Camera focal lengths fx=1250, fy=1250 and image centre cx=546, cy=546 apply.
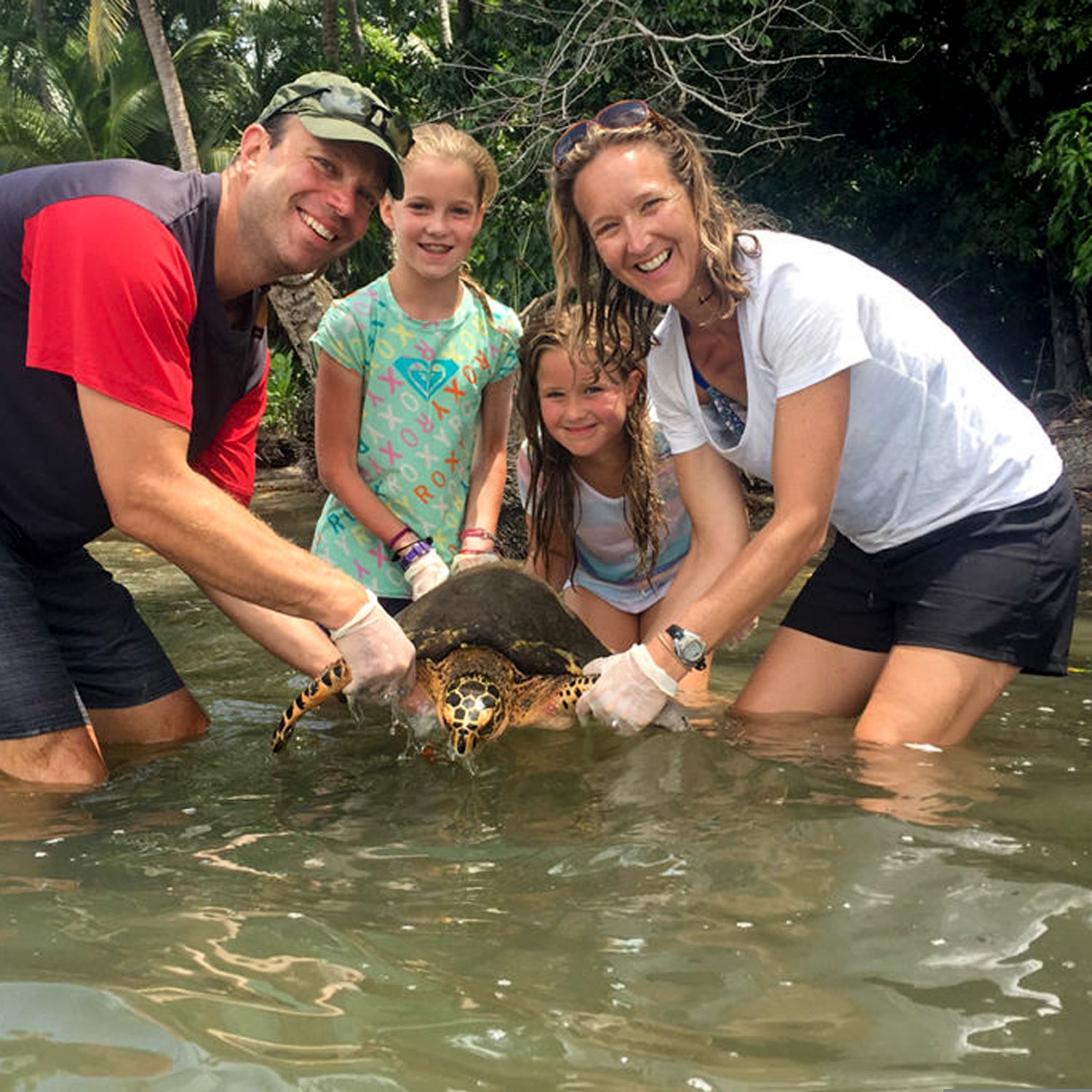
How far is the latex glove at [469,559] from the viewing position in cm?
449

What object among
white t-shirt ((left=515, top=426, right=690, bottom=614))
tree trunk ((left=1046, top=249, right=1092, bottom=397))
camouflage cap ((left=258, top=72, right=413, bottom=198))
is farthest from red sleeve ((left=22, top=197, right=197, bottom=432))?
tree trunk ((left=1046, top=249, right=1092, bottom=397))

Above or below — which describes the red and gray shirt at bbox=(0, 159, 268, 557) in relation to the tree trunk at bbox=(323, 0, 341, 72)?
below

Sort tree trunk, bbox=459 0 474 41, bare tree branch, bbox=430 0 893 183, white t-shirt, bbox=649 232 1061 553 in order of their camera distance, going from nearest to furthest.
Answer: white t-shirt, bbox=649 232 1061 553, bare tree branch, bbox=430 0 893 183, tree trunk, bbox=459 0 474 41

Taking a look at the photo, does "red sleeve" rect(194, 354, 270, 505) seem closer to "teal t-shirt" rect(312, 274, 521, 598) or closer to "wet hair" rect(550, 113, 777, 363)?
"teal t-shirt" rect(312, 274, 521, 598)

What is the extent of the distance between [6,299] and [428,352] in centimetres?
154

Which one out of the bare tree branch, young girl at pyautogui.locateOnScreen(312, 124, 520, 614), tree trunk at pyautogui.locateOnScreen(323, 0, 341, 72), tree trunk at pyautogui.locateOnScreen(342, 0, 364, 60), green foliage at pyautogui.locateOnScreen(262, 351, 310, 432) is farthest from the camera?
tree trunk at pyautogui.locateOnScreen(342, 0, 364, 60)

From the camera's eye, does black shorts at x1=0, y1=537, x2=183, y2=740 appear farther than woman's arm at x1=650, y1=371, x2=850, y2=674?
Yes

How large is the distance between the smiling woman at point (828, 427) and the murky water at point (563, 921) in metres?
0.33

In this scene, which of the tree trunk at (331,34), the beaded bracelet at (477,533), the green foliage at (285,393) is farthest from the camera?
the green foliage at (285,393)

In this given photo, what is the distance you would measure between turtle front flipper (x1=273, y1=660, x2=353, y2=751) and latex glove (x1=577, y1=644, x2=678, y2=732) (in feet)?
2.30

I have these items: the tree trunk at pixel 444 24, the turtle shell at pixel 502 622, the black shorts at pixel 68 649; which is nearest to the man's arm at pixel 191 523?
the black shorts at pixel 68 649

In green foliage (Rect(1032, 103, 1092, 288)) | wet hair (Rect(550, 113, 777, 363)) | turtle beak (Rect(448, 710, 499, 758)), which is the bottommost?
turtle beak (Rect(448, 710, 499, 758))

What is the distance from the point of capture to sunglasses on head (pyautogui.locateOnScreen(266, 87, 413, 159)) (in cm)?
340

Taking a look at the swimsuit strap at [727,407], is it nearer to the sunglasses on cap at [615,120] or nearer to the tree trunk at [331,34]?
the sunglasses on cap at [615,120]
